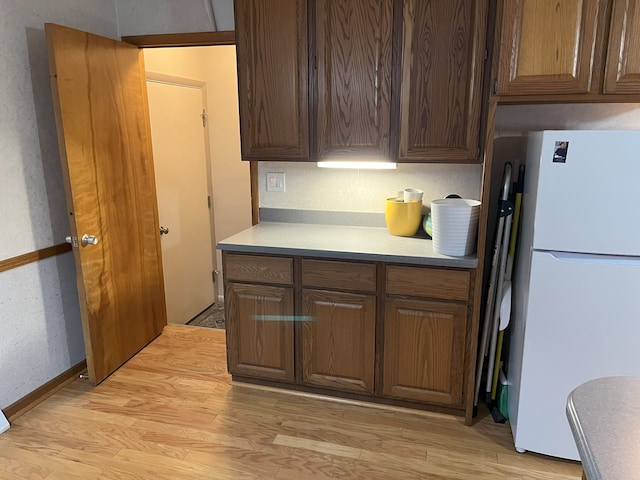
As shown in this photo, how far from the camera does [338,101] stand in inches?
92.9

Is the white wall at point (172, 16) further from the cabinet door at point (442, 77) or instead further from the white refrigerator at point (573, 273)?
the white refrigerator at point (573, 273)

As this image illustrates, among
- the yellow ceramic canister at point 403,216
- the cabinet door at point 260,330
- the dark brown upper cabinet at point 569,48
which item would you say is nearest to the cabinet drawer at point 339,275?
the cabinet door at point 260,330

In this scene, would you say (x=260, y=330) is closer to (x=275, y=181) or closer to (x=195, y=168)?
(x=275, y=181)

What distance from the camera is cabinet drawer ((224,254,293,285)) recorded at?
2400 mm

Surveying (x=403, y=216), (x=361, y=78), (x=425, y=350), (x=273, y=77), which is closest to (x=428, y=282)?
(x=425, y=350)

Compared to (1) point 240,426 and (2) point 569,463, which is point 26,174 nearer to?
(1) point 240,426

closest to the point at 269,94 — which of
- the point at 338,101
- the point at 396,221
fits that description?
the point at 338,101

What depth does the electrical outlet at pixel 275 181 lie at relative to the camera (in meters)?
2.90

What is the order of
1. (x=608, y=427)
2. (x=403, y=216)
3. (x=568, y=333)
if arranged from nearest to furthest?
(x=608, y=427), (x=568, y=333), (x=403, y=216)

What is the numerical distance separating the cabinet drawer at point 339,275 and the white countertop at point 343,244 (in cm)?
5

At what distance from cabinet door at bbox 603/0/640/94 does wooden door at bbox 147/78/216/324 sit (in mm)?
2704

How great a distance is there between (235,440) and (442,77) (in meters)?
1.95

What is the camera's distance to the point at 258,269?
2.44 meters

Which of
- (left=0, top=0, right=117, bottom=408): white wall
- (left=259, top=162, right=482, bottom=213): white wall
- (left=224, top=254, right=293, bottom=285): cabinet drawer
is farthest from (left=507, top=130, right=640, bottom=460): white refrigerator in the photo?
(left=0, top=0, right=117, bottom=408): white wall
